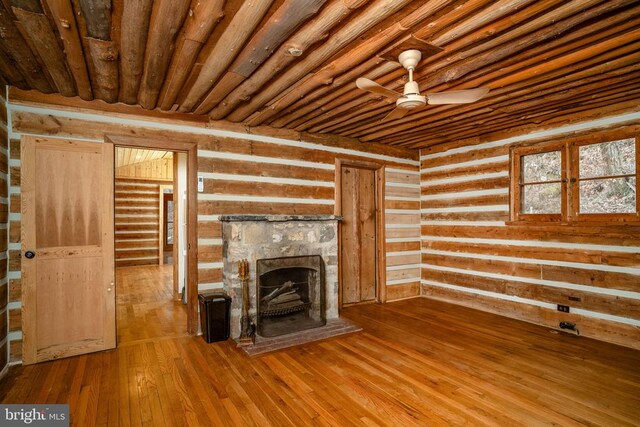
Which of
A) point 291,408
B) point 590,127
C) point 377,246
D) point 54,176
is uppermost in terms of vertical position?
point 590,127

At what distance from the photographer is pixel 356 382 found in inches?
113

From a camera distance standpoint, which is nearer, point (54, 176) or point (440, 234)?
point (54, 176)

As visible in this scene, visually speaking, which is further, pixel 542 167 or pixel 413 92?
pixel 542 167

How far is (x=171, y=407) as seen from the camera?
250cm

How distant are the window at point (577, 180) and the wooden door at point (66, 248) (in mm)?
5362

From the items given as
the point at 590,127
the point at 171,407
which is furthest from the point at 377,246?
the point at 171,407

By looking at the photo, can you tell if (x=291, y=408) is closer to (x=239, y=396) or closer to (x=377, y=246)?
(x=239, y=396)

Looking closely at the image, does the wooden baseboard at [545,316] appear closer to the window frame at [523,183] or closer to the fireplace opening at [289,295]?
the window frame at [523,183]

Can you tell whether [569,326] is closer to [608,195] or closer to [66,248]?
[608,195]

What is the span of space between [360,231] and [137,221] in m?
7.38

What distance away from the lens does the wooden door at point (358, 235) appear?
539 cm

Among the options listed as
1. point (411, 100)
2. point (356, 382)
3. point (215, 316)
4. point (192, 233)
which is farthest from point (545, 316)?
point (192, 233)

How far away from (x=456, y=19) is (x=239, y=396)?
3.19 meters

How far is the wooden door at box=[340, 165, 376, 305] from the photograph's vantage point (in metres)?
5.39
